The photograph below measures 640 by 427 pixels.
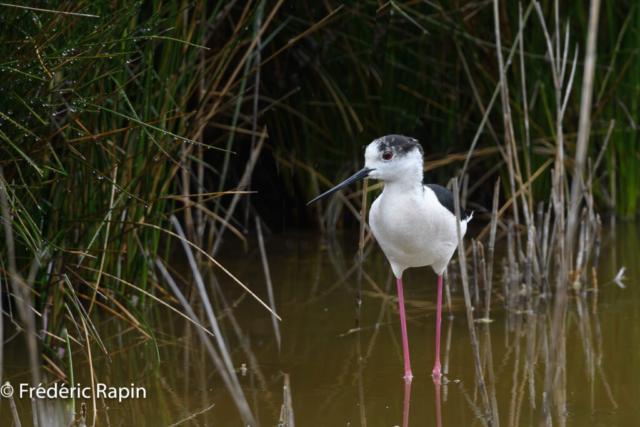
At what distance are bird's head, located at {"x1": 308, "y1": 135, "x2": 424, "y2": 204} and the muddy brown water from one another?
331mm

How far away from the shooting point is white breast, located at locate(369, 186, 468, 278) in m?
2.43

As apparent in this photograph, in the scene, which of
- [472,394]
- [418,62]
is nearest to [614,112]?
[418,62]

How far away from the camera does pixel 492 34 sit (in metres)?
4.62

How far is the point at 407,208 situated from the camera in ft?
7.97

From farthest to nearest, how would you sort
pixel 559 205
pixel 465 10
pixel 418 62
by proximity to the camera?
pixel 465 10
pixel 418 62
pixel 559 205

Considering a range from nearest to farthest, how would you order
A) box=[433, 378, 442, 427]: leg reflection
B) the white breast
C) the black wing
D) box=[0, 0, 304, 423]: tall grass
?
box=[0, 0, 304, 423]: tall grass < box=[433, 378, 442, 427]: leg reflection < the white breast < the black wing

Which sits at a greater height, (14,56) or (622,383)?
(14,56)

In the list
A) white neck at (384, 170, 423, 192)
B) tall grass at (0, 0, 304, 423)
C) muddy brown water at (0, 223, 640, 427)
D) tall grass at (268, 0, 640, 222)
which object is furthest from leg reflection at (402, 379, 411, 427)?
tall grass at (268, 0, 640, 222)

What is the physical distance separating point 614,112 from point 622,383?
115 inches

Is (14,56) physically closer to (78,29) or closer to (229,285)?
(78,29)

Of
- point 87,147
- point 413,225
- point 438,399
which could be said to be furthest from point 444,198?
point 87,147

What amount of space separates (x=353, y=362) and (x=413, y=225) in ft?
2.30

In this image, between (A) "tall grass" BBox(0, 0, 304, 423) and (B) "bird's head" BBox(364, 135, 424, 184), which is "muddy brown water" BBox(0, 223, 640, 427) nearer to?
(A) "tall grass" BBox(0, 0, 304, 423)

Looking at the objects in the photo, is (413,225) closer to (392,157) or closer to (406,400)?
(392,157)
